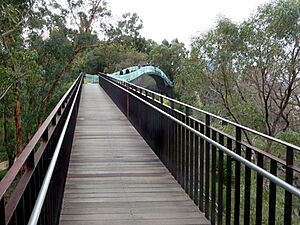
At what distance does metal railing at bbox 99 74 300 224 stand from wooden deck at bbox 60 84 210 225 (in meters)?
0.19

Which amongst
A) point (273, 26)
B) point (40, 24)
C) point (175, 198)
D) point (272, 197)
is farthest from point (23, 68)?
point (272, 197)

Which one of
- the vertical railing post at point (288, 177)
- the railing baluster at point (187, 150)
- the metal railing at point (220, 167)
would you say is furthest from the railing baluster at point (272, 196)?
the railing baluster at point (187, 150)

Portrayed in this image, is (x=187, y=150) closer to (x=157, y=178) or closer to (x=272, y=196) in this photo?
(x=157, y=178)

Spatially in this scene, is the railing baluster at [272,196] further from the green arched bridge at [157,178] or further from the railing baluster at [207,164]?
the railing baluster at [207,164]

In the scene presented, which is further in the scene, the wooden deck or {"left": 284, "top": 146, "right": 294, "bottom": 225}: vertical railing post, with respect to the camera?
the wooden deck

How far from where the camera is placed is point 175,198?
16.9 ft

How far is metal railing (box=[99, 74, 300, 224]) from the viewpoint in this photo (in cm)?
293

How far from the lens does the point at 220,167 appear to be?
3955mm

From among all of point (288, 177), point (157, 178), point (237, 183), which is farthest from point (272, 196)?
point (157, 178)

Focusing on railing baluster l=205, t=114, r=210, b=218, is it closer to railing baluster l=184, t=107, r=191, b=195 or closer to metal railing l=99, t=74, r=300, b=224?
metal railing l=99, t=74, r=300, b=224

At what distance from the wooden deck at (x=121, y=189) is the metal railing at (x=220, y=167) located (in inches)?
7.6

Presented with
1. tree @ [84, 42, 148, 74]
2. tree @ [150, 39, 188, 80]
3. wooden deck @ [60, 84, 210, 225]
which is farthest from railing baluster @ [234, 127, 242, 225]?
tree @ [84, 42, 148, 74]

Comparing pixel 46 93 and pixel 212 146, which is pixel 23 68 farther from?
pixel 212 146

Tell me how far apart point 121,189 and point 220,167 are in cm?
193
